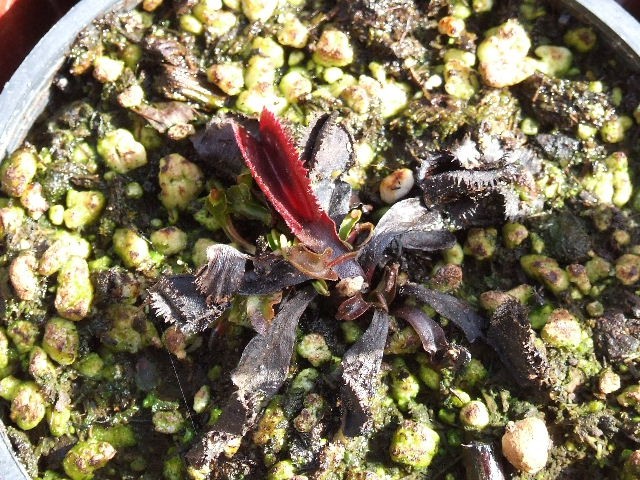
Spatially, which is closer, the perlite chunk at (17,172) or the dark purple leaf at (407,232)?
the dark purple leaf at (407,232)

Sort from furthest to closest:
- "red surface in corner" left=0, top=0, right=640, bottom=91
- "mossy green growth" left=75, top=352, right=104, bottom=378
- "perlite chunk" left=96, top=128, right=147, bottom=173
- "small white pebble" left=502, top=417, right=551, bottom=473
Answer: "red surface in corner" left=0, top=0, right=640, bottom=91, "perlite chunk" left=96, top=128, right=147, bottom=173, "mossy green growth" left=75, top=352, right=104, bottom=378, "small white pebble" left=502, top=417, right=551, bottom=473

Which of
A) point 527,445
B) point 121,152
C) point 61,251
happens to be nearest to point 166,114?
point 121,152

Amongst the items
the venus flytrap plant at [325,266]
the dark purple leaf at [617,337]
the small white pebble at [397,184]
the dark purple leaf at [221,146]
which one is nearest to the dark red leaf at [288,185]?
the venus flytrap plant at [325,266]

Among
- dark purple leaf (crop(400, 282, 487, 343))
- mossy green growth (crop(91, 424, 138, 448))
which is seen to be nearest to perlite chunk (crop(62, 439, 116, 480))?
mossy green growth (crop(91, 424, 138, 448))

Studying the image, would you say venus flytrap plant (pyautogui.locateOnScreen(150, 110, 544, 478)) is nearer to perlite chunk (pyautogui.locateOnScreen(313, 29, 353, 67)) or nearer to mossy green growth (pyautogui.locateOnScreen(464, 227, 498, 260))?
mossy green growth (pyautogui.locateOnScreen(464, 227, 498, 260))

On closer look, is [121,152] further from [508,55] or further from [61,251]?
[508,55]

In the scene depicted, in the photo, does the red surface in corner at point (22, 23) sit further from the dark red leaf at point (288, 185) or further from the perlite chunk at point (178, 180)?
the dark red leaf at point (288, 185)

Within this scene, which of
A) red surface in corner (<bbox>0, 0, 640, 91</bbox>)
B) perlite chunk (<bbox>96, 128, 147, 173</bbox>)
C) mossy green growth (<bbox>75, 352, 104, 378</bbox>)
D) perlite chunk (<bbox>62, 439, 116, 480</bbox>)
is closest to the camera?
perlite chunk (<bbox>62, 439, 116, 480</bbox>)
